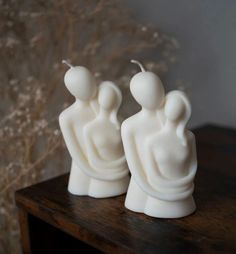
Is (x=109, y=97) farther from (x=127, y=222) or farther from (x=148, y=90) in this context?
(x=127, y=222)

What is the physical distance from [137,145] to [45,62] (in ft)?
2.34

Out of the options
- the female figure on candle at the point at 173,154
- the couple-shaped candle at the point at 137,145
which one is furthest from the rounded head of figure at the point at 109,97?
the female figure on candle at the point at 173,154

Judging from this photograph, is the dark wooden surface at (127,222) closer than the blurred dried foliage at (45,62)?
Yes

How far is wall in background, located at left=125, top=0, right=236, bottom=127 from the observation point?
131cm

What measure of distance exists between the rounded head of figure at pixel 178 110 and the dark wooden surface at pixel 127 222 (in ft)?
0.52

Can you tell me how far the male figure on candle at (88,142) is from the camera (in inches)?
33.0

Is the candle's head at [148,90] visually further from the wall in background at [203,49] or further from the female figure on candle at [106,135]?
the wall in background at [203,49]

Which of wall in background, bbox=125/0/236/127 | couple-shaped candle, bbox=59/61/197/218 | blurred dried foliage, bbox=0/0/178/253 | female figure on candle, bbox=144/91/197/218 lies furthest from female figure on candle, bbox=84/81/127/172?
wall in background, bbox=125/0/236/127

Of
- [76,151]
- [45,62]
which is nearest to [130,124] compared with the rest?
[76,151]

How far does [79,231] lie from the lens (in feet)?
2.56

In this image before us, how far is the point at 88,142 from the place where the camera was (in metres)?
0.85

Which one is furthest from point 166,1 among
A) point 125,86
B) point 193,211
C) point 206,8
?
point 193,211

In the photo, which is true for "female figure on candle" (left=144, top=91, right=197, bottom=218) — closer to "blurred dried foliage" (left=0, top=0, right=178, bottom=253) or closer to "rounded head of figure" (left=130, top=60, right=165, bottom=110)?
"rounded head of figure" (left=130, top=60, right=165, bottom=110)

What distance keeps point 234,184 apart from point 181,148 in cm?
26
